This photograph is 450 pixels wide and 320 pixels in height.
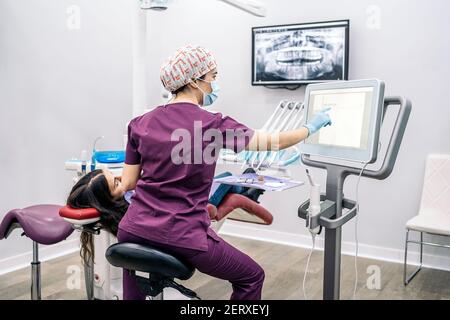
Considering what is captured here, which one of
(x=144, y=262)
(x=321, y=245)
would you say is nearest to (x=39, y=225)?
(x=144, y=262)

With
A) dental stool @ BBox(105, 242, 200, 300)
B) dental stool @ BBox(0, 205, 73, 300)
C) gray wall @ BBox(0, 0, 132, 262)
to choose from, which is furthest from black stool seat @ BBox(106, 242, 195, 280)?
gray wall @ BBox(0, 0, 132, 262)

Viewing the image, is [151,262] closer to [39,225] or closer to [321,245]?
[39,225]

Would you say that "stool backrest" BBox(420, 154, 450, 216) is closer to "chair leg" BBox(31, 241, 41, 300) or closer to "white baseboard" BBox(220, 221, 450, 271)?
"white baseboard" BBox(220, 221, 450, 271)

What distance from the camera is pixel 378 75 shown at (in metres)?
3.45

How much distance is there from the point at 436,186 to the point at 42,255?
9.43ft

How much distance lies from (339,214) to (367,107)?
408mm

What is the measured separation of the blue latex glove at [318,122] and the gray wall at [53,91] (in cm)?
229

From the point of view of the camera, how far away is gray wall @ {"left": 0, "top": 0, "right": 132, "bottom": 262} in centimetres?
311

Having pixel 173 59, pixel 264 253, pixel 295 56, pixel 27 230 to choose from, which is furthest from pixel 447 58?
pixel 27 230

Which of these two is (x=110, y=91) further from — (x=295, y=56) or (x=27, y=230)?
(x=27, y=230)

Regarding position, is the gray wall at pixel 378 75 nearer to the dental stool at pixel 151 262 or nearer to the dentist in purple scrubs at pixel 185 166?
the dentist in purple scrubs at pixel 185 166

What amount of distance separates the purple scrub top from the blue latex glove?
207 mm

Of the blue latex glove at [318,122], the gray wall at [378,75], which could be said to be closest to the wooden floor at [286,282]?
the gray wall at [378,75]

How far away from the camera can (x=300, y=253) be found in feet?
12.1
